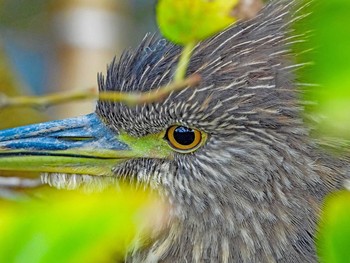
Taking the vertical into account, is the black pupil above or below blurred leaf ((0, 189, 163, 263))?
above

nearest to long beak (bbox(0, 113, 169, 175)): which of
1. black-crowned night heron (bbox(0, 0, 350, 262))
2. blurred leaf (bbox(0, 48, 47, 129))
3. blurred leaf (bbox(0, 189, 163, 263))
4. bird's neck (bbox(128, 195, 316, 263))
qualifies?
black-crowned night heron (bbox(0, 0, 350, 262))

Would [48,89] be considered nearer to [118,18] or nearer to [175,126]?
[118,18]

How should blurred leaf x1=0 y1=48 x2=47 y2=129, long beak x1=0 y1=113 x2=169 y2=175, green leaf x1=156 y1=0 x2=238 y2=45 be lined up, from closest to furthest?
green leaf x1=156 y1=0 x2=238 y2=45, long beak x1=0 y1=113 x2=169 y2=175, blurred leaf x1=0 y1=48 x2=47 y2=129

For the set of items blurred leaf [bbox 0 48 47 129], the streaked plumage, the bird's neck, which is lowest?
the bird's neck

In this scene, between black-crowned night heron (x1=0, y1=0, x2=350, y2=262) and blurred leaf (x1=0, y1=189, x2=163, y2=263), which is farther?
black-crowned night heron (x1=0, y1=0, x2=350, y2=262)

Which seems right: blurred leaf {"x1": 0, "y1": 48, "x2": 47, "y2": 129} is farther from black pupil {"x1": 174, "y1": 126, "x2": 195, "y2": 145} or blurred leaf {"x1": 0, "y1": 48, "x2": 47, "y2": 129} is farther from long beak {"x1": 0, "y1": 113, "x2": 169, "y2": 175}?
black pupil {"x1": 174, "y1": 126, "x2": 195, "y2": 145}

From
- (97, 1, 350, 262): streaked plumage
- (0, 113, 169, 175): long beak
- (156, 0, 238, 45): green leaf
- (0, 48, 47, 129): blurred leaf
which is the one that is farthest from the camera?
(0, 48, 47, 129): blurred leaf

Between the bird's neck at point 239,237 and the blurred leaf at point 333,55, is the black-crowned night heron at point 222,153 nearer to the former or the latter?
the bird's neck at point 239,237

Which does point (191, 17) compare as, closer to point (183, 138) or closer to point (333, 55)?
point (333, 55)
